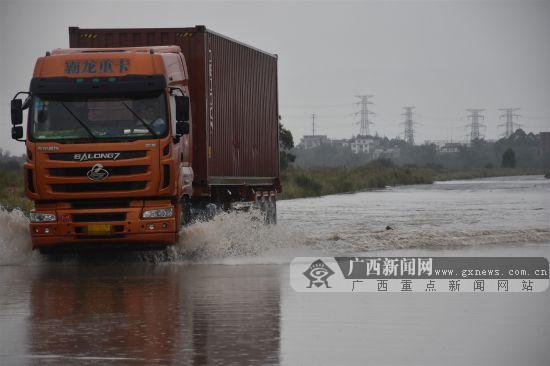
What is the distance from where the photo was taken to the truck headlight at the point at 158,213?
19500 millimetres

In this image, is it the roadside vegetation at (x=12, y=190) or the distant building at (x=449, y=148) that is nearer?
the roadside vegetation at (x=12, y=190)

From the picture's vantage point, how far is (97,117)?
64.2 feet

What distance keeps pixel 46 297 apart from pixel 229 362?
604 cm

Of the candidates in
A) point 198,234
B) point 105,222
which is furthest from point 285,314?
point 198,234

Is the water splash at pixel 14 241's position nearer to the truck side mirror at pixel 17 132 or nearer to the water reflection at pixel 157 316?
the water reflection at pixel 157 316

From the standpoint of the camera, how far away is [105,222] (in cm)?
1934

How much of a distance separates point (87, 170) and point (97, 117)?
896 millimetres

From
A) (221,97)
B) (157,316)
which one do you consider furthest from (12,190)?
(157,316)

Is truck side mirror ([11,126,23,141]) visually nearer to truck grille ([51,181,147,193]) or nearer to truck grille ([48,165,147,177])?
truck grille ([48,165,147,177])

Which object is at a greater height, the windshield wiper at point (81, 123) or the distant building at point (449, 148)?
the distant building at point (449, 148)

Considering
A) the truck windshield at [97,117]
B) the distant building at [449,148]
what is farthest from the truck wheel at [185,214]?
the distant building at [449,148]

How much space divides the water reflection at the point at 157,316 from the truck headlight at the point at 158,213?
87 centimetres
